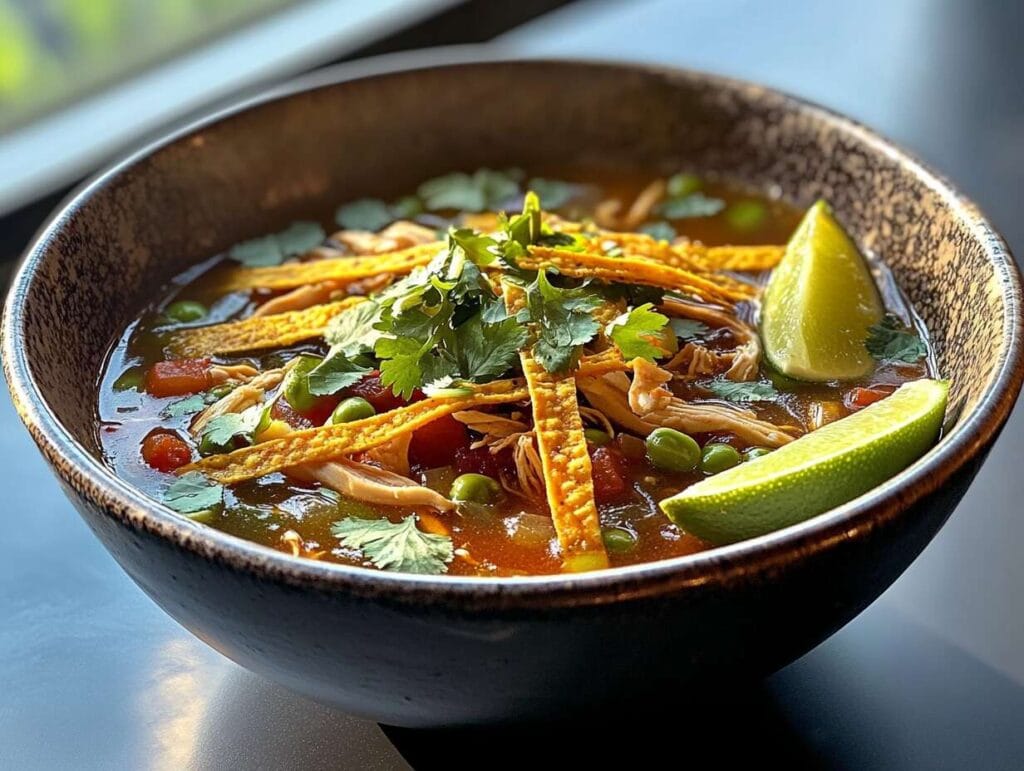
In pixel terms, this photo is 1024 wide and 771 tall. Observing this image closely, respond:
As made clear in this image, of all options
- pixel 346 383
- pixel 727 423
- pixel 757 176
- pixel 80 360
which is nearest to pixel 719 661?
pixel 727 423

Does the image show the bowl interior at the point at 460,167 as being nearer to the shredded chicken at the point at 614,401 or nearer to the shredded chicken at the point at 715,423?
the shredded chicken at the point at 715,423

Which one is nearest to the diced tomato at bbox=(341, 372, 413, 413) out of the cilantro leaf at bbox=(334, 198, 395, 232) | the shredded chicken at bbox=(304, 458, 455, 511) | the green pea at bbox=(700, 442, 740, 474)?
the shredded chicken at bbox=(304, 458, 455, 511)

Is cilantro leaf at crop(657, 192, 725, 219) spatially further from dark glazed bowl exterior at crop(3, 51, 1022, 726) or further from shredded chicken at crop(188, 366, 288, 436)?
shredded chicken at crop(188, 366, 288, 436)

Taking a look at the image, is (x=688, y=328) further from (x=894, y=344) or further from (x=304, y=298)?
(x=304, y=298)

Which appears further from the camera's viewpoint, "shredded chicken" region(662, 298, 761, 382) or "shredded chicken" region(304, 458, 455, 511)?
"shredded chicken" region(662, 298, 761, 382)

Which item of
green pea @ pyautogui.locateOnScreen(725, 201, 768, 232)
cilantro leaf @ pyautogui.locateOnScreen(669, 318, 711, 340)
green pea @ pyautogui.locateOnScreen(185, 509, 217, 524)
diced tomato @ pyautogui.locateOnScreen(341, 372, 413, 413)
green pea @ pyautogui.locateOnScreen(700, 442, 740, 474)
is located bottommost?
green pea @ pyautogui.locateOnScreen(185, 509, 217, 524)

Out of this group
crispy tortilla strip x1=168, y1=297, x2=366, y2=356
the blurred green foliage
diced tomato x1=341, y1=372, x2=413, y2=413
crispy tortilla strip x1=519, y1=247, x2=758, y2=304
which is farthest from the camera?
the blurred green foliage

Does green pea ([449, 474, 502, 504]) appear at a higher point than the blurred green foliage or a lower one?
lower
